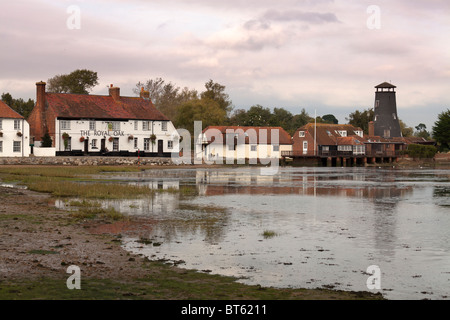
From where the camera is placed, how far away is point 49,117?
3250 inches

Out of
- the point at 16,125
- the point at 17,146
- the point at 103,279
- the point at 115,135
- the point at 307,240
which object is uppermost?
the point at 16,125

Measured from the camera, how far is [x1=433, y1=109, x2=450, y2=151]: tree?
133250 mm

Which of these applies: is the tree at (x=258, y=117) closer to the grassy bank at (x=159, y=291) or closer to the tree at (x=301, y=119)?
the tree at (x=301, y=119)

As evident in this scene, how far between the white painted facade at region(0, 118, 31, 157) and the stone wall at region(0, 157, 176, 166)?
11.5 ft

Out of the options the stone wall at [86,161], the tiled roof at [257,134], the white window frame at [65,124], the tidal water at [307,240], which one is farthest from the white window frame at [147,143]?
the tidal water at [307,240]

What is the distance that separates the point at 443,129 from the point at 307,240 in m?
124

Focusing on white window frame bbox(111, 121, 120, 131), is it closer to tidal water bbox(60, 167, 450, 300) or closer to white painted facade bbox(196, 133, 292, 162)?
white painted facade bbox(196, 133, 292, 162)

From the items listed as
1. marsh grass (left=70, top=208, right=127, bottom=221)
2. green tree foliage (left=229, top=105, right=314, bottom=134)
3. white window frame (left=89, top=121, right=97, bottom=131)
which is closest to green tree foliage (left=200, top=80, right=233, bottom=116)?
green tree foliage (left=229, top=105, right=314, bottom=134)

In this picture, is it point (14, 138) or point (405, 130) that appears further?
point (405, 130)

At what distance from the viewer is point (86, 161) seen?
261ft

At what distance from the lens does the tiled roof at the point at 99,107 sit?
83688 mm

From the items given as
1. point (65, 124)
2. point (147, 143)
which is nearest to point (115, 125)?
point (147, 143)

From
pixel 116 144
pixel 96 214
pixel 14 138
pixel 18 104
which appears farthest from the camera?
pixel 18 104

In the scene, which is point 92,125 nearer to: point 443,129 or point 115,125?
point 115,125
